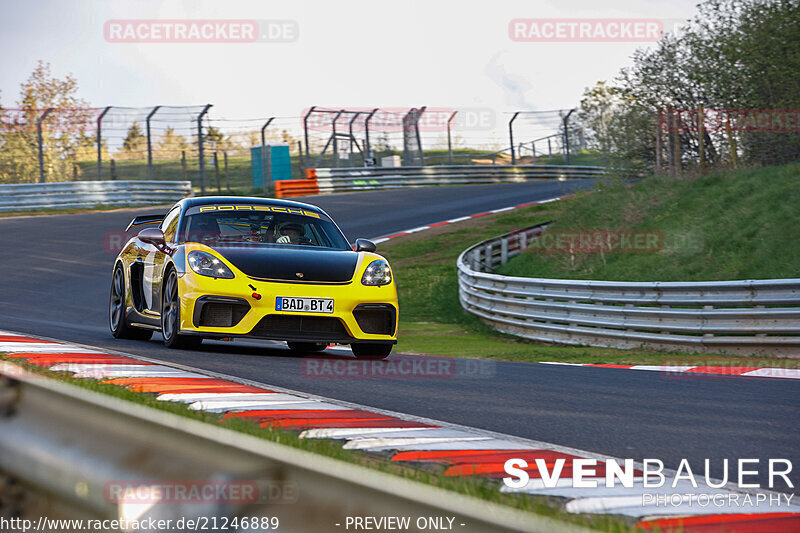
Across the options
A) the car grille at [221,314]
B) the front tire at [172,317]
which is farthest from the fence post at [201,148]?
the car grille at [221,314]

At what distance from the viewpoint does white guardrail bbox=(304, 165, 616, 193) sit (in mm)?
34719

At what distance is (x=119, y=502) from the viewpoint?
252 cm

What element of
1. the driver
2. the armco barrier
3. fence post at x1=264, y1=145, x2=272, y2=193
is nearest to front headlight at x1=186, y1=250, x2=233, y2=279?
the driver

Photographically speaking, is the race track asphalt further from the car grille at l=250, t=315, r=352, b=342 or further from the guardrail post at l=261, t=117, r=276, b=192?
the guardrail post at l=261, t=117, r=276, b=192

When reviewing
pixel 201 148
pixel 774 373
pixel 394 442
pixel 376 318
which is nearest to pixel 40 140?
pixel 201 148

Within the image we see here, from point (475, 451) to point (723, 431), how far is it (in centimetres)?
162

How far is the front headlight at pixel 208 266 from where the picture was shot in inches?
302

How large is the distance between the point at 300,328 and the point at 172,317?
1.16 meters

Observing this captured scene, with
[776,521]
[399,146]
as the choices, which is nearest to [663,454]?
[776,521]

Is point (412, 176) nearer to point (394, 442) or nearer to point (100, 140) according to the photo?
point (100, 140)

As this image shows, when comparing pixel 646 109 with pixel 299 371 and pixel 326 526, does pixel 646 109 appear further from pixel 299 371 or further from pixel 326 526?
pixel 326 526

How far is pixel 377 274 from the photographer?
8219 mm

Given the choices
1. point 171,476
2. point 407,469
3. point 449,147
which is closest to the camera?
point 171,476

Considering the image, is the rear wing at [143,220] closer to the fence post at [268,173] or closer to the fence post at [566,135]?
the fence post at [268,173]
